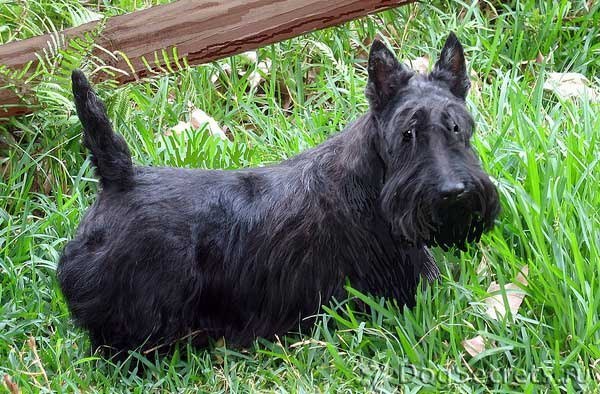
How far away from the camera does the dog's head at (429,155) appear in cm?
377

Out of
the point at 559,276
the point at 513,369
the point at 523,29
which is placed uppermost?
the point at 523,29

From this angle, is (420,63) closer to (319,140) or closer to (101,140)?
(319,140)

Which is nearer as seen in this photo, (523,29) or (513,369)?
(513,369)

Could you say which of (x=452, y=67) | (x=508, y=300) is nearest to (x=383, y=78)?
(x=452, y=67)

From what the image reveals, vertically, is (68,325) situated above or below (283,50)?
below

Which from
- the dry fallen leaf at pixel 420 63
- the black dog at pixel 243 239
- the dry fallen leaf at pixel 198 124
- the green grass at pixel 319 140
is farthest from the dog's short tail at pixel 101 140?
the dry fallen leaf at pixel 420 63

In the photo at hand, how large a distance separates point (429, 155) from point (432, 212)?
22 centimetres

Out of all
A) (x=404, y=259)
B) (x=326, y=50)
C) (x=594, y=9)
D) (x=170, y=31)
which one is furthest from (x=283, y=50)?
(x=404, y=259)

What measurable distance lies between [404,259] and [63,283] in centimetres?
141

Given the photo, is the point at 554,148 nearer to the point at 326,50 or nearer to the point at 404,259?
the point at 404,259

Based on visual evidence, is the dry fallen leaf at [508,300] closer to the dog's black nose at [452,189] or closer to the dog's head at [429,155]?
the dog's head at [429,155]

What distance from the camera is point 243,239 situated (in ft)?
14.0

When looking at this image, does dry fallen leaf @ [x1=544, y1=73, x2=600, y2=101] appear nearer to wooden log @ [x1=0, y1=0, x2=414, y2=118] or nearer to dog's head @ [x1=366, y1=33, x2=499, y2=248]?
wooden log @ [x1=0, y1=0, x2=414, y2=118]

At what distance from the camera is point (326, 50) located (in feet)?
19.5
